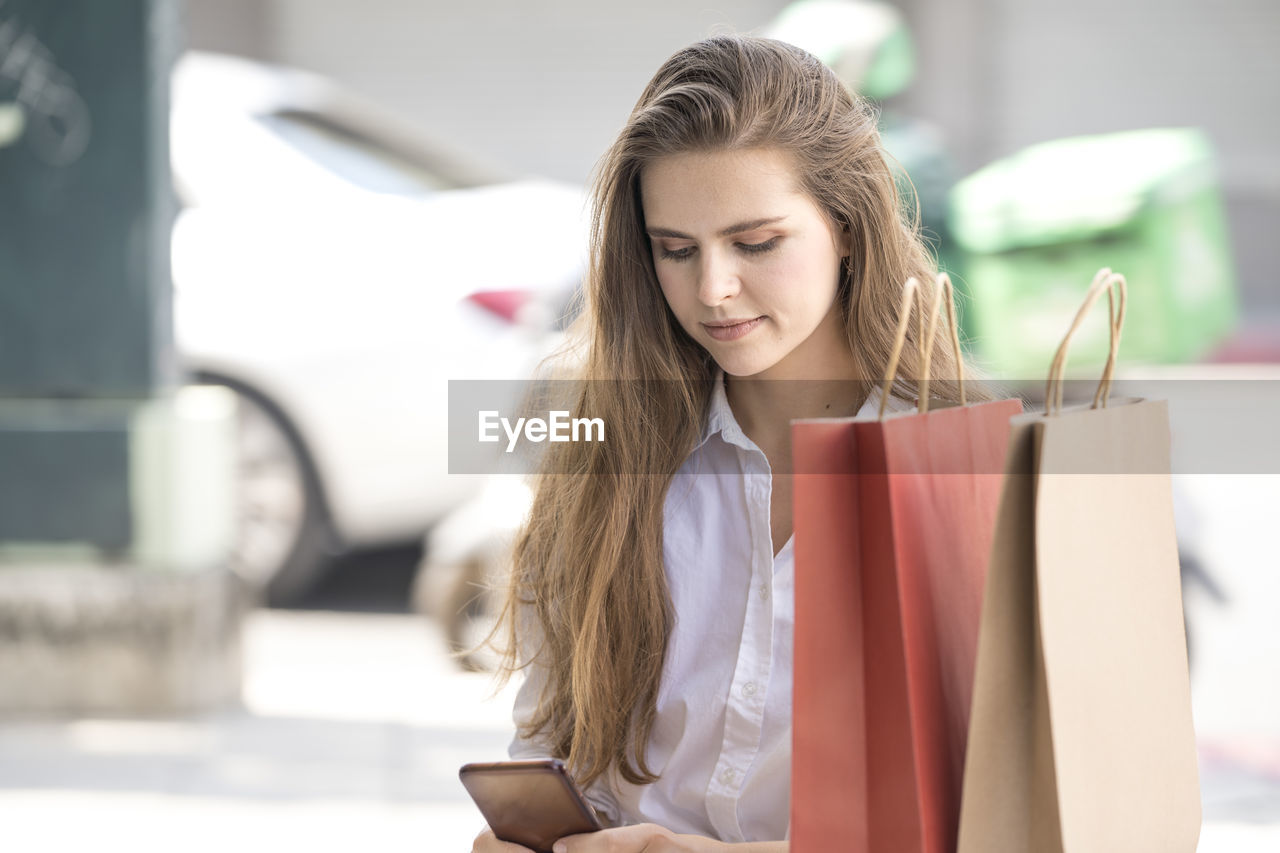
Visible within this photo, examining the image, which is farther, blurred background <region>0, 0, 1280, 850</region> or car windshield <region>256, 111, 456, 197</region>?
car windshield <region>256, 111, 456, 197</region>

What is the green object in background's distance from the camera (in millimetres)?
3250

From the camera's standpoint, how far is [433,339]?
4.05 m

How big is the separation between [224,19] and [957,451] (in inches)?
254

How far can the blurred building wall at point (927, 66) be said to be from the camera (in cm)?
611

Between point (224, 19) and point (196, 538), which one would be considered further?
point (224, 19)

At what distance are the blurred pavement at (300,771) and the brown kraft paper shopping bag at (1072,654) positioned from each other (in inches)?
74.5

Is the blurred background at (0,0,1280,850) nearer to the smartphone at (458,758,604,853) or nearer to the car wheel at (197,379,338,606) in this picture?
the car wheel at (197,379,338,606)

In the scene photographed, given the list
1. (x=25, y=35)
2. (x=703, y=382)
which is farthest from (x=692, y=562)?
(x=25, y=35)

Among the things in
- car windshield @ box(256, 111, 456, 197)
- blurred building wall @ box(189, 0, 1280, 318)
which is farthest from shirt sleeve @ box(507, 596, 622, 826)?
blurred building wall @ box(189, 0, 1280, 318)

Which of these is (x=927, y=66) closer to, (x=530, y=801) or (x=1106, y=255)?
(x=1106, y=255)

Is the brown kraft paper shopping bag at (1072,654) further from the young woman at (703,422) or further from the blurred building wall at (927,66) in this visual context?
the blurred building wall at (927,66)

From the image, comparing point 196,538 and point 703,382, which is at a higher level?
point 703,382

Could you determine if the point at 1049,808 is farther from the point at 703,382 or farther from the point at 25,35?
the point at 25,35

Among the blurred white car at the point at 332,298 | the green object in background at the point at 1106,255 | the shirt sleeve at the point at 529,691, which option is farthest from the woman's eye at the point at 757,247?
the blurred white car at the point at 332,298
